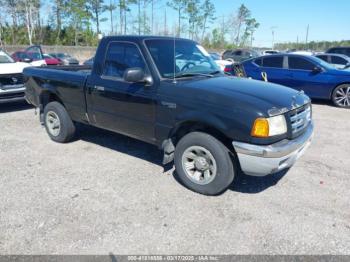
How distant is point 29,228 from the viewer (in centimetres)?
309

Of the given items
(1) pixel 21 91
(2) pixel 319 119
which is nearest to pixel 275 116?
(2) pixel 319 119

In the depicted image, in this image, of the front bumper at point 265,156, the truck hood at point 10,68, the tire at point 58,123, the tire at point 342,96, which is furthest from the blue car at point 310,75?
the truck hood at point 10,68

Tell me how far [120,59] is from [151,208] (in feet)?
7.18

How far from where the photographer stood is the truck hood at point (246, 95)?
3.31m

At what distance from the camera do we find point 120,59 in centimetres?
437

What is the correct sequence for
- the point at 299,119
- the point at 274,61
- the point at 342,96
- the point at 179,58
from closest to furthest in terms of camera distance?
the point at 299,119
the point at 179,58
the point at 342,96
the point at 274,61

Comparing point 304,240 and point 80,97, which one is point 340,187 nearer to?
point 304,240

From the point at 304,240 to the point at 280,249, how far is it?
310 mm

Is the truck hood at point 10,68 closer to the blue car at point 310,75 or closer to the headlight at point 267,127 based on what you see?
the headlight at point 267,127

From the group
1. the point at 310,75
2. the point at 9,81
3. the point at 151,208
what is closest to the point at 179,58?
the point at 151,208

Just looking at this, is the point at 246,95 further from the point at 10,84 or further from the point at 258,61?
the point at 258,61

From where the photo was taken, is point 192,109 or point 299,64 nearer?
point 192,109

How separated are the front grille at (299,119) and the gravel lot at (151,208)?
0.83 meters

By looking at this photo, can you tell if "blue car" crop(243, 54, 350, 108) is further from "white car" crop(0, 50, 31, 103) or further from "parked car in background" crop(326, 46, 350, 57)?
"parked car in background" crop(326, 46, 350, 57)
